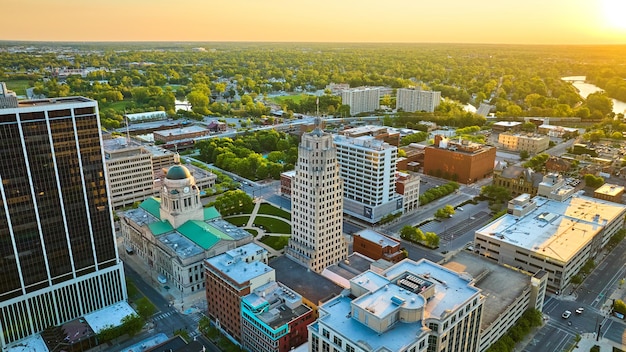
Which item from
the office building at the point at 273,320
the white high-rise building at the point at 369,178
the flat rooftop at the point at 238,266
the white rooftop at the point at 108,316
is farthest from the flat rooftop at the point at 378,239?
the white rooftop at the point at 108,316

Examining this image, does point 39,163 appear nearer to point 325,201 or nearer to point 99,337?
point 99,337

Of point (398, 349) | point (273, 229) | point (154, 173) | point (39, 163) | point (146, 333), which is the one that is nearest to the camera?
point (398, 349)

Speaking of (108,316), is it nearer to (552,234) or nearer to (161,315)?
(161,315)

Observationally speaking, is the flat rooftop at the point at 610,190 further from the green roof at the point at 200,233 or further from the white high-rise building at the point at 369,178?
the green roof at the point at 200,233

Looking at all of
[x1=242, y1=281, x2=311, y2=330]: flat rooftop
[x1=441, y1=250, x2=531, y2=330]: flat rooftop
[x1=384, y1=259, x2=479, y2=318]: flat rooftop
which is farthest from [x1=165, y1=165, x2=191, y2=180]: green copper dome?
[x1=441, y1=250, x2=531, y2=330]: flat rooftop

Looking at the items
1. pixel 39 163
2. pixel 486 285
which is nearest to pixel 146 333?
pixel 39 163

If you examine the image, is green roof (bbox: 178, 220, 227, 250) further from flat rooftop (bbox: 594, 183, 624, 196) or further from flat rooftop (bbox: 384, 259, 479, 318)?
flat rooftop (bbox: 594, 183, 624, 196)

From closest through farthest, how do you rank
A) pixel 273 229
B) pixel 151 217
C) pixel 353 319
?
pixel 353 319, pixel 151 217, pixel 273 229
